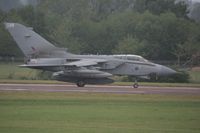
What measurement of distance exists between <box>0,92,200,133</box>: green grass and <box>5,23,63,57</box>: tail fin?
11.5m

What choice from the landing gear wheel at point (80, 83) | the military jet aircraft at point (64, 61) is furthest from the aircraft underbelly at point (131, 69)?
the landing gear wheel at point (80, 83)

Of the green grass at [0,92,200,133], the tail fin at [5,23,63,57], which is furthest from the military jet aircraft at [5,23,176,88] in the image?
the green grass at [0,92,200,133]

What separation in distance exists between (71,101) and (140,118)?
22.8 ft

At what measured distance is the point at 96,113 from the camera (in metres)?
23.5

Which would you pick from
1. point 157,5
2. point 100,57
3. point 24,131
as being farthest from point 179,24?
point 24,131

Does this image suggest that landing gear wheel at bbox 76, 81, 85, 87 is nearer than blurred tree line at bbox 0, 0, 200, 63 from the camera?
Yes

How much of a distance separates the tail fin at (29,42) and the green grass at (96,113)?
11.5 metres

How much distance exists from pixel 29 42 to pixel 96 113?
69.7 ft

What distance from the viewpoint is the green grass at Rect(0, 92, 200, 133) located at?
1956 cm

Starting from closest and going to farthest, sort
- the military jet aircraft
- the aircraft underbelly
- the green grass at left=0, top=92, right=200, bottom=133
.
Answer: the green grass at left=0, top=92, right=200, bottom=133 < the military jet aircraft < the aircraft underbelly

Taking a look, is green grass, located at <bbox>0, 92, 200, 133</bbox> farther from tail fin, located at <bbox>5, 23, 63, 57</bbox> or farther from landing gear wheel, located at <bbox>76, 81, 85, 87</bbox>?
tail fin, located at <bbox>5, 23, 63, 57</bbox>

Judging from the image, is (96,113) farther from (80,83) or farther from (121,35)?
(121,35)

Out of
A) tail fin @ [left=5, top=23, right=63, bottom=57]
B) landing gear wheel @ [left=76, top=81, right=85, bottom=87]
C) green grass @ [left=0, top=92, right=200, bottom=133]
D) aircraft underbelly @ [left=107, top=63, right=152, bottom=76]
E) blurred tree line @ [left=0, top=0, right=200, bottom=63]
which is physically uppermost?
blurred tree line @ [left=0, top=0, right=200, bottom=63]

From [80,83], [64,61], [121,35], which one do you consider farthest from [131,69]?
[121,35]
